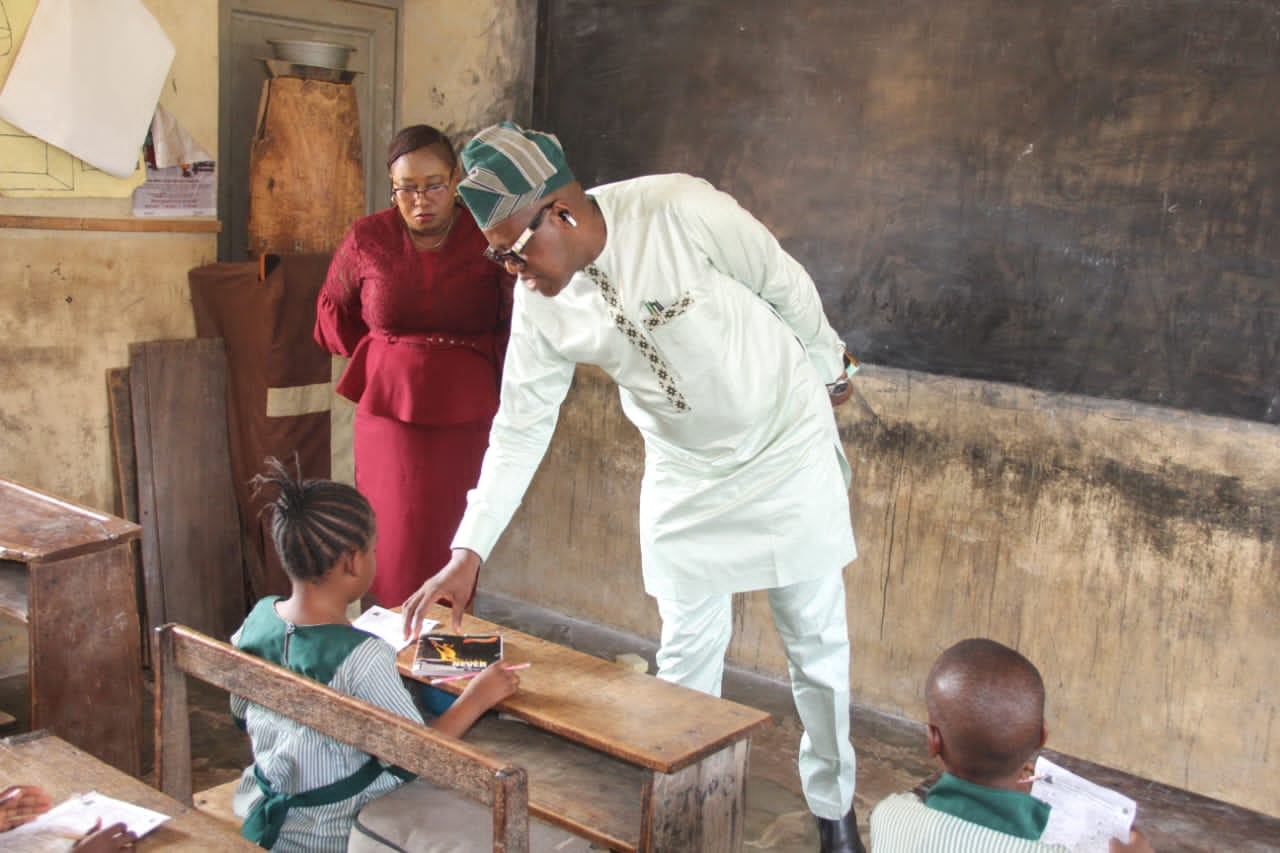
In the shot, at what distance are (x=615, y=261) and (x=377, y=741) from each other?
3.62 ft

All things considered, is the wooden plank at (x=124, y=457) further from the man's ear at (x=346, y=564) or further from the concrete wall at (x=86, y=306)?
the man's ear at (x=346, y=564)

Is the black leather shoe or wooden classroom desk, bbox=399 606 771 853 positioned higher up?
wooden classroom desk, bbox=399 606 771 853

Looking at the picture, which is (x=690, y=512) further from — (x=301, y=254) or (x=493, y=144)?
(x=301, y=254)

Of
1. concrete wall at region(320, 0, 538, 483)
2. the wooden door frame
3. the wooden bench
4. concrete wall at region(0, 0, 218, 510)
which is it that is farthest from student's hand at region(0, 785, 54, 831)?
the wooden door frame

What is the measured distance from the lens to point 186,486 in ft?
14.7

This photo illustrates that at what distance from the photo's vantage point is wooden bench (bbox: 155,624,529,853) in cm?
180

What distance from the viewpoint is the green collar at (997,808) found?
174 cm

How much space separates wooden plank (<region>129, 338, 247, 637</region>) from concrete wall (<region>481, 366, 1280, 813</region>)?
1916mm

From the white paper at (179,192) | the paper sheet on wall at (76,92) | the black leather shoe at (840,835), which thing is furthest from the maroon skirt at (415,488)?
the black leather shoe at (840,835)

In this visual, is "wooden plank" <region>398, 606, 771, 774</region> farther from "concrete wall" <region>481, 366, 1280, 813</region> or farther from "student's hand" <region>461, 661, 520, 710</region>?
"concrete wall" <region>481, 366, 1280, 813</region>

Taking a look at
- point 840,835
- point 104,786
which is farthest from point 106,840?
point 840,835

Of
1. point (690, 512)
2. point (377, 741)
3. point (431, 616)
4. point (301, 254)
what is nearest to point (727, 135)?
point (301, 254)

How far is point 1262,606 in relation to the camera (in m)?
3.53

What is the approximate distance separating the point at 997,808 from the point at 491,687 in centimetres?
106
